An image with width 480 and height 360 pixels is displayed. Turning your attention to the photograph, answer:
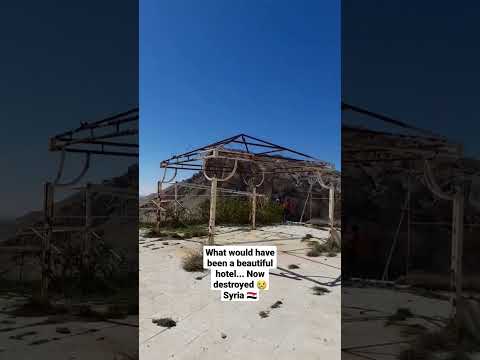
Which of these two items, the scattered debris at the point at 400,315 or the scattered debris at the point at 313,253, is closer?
the scattered debris at the point at 400,315

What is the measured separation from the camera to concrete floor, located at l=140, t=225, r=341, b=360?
8.37 ft

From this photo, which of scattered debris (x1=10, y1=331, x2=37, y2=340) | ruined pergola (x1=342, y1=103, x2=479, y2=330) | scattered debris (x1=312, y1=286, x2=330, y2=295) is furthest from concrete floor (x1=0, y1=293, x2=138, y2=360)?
scattered debris (x1=312, y1=286, x2=330, y2=295)

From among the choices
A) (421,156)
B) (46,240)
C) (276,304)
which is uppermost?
(421,156)

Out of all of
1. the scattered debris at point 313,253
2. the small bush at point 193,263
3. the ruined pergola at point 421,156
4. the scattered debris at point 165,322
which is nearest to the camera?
the ruined pergola at point 421,156

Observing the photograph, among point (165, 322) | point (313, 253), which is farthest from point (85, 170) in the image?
point (313, 253)

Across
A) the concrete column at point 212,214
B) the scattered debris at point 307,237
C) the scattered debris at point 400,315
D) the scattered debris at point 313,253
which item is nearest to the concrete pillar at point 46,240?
the scattered debris at point 400,315

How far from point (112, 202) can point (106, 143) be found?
1.20 feet

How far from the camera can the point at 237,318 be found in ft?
8.99

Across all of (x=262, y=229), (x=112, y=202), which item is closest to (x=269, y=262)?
(x=112, y=202)

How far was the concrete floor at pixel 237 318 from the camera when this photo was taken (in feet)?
8.37

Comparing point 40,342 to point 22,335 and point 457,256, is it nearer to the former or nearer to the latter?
point 22,335

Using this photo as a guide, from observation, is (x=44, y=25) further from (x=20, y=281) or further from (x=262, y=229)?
(x=262, y=229)

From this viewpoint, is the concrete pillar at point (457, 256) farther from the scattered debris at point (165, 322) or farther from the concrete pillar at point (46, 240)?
the concrete pillar at point (46, 240)

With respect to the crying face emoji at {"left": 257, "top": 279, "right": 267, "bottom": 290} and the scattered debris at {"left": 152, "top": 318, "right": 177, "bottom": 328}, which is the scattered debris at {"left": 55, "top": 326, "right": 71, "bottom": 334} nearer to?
the scattered debris at {"left": 152, "top": 318, "right": 177, "bottom": 328}
